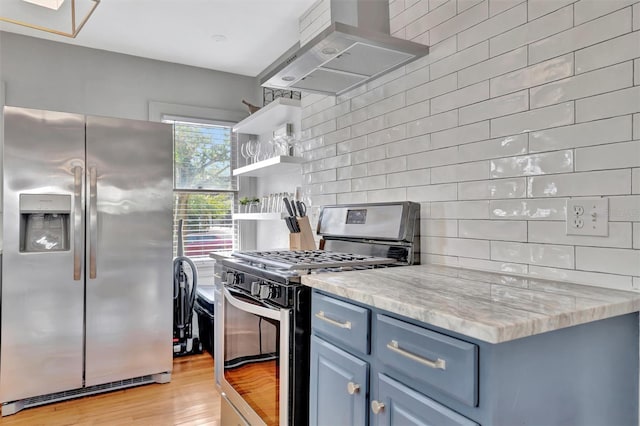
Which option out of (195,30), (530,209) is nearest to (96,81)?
(195,30)

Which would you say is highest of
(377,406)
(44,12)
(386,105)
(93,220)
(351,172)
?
(44,12)

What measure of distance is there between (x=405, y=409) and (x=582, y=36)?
1.25m

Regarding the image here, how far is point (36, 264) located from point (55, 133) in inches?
31.6

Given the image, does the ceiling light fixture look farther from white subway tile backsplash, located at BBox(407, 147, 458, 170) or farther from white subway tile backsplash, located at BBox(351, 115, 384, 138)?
Result: white subway tile backsplash, located at BBox(407, 147, 458, 170)

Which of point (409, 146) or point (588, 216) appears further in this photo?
point (409, 146)

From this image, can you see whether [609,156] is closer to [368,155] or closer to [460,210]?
[460,210]

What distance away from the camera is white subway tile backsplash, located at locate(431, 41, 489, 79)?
5.40ft

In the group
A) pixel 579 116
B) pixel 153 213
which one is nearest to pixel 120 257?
pixel 153 213

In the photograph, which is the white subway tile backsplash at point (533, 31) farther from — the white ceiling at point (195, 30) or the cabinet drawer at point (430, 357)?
the white ceiling at point (195, 30)

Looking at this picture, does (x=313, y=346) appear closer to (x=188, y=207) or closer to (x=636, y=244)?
(x=636, y=244)

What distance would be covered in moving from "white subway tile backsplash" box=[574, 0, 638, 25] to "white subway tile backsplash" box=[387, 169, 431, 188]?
785mm

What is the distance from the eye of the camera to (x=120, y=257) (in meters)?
2.74

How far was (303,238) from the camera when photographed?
252 cm

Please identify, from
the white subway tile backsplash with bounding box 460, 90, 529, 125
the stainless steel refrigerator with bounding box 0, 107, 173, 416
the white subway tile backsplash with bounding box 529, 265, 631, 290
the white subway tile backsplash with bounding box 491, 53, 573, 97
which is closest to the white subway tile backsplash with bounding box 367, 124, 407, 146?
the white subway tile backsplash with bounding box 460, 90, 529, 125
